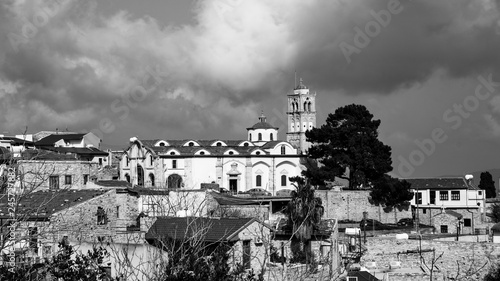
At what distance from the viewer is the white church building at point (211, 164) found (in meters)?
79.5

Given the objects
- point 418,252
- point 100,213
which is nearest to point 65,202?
point 100,213

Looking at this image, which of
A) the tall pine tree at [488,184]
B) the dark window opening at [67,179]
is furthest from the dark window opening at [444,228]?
the dark window opening at [67,179]

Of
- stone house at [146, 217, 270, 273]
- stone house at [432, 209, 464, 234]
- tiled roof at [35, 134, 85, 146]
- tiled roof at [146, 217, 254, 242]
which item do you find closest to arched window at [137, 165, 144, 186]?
tiled roof at [35, 134, 85, 146]

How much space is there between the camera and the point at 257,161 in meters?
82.7

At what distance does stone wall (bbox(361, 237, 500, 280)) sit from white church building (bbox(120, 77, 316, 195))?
43.0 m

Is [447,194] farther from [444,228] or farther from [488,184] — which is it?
[488,184]

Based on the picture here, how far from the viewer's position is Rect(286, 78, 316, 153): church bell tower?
365 feet

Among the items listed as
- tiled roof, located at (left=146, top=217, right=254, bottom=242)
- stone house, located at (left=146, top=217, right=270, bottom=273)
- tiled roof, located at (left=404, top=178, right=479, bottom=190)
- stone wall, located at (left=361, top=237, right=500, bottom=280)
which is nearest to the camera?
tiled roof, located at (left=146, top=217, right=254, bottom=242)

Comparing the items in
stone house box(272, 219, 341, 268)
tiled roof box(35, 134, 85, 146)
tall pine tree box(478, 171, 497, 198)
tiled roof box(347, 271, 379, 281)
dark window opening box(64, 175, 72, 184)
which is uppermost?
tiled roof box(35, 134, 85, 146)

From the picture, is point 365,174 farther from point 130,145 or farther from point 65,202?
point 65,202

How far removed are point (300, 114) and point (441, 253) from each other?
77268mm

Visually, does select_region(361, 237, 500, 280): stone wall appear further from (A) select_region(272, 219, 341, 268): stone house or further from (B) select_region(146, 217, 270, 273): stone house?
(B) select_region(146, 217, 270, 273): stone house

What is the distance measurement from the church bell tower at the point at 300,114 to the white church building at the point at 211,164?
25.3 m

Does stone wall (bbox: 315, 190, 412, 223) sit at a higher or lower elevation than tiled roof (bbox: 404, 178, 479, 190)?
lower
